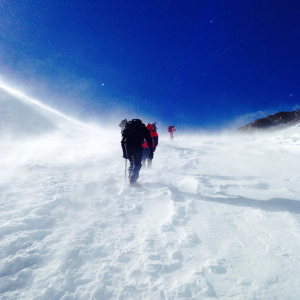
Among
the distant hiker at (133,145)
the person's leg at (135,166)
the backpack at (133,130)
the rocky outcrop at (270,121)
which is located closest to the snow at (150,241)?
the person's leg at (135,166)

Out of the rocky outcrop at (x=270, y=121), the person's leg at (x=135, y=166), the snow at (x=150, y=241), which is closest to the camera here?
the snow at (x=150, y=241)

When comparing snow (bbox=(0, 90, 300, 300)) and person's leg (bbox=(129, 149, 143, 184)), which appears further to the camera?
person's leg (bbox=(129, 149, 143, 184))

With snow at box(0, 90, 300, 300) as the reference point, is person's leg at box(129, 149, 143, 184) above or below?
above

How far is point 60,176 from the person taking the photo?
546 cm

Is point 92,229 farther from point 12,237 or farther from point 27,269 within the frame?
point 12,237

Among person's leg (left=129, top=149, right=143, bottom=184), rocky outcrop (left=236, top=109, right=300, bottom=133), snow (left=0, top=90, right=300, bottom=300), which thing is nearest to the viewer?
snow (left=0, top=90, right=300, bottom=300)

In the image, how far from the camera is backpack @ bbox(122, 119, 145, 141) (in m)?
4.94

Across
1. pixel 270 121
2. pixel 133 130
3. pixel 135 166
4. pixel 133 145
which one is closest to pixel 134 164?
pixel 135 166

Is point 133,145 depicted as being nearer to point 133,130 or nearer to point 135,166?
point 133,130

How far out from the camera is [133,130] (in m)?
4.94

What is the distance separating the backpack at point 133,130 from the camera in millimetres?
4938

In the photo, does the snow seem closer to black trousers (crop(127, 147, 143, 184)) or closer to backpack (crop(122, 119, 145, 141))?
black trousers (crop(127, 147, 143, 184))

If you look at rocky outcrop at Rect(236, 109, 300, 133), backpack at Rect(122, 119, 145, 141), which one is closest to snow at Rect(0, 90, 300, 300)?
backpack at Rect(122, 119, 145, 141)

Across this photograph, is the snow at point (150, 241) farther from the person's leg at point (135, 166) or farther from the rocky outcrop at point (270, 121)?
the rocky outcrop at point (270, 121)
